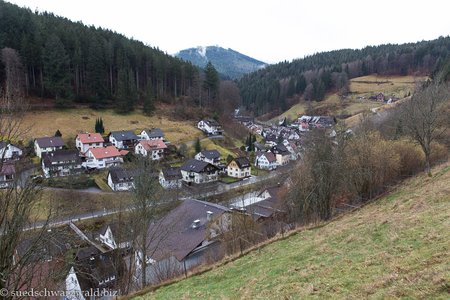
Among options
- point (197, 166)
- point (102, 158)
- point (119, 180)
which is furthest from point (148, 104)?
point (119, 180)

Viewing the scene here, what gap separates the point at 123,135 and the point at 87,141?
639 centimetres

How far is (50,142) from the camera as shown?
4738 centimetres

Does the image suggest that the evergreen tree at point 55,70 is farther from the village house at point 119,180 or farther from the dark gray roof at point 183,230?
the dark gray roof at point 183,230

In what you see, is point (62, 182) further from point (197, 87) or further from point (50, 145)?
point (197, 87)

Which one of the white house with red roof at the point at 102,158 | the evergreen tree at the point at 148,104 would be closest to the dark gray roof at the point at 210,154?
the white house with red roof at the point at 102,158

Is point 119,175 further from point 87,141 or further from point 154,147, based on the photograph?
point 87,141

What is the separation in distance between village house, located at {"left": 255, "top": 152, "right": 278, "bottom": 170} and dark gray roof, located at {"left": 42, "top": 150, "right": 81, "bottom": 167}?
33.0 meters

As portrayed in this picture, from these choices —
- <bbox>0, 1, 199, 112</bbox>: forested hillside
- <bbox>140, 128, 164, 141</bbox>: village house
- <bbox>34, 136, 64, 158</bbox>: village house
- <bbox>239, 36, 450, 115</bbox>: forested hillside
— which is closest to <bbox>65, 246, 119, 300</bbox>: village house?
<bbox>34, 136, 64, 158</bbox>: village house

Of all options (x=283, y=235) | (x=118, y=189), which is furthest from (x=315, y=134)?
(x=118, y=189)

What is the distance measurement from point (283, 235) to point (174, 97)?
69028mm

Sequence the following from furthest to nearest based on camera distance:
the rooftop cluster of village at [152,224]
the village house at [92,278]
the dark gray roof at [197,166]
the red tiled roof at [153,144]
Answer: the red tiled roof at [153,144], the dark gray roof at [197,166], the village house at [92,278], the rooftop cluster of village at [152,224]

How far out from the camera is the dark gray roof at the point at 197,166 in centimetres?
4925

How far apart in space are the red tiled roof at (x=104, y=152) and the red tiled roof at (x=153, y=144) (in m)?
4.58

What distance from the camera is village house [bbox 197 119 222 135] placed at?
68181 millimetres
